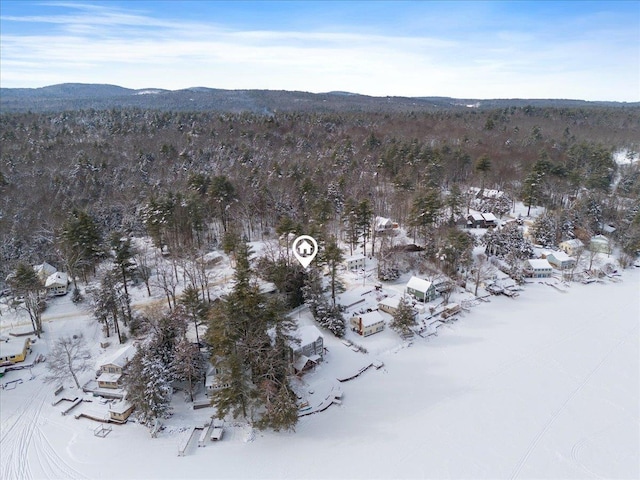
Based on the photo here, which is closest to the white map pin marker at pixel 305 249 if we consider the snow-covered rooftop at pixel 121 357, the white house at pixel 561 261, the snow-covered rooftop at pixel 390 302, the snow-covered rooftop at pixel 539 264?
the snow-covered rooftop at pixel 390 302

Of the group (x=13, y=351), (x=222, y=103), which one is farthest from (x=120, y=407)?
(x=222, y=103)

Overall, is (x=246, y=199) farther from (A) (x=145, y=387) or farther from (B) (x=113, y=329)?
(A) (x=145, y=387)

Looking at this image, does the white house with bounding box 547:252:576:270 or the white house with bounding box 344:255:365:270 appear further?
the white house with bounding box 547:252:576:270

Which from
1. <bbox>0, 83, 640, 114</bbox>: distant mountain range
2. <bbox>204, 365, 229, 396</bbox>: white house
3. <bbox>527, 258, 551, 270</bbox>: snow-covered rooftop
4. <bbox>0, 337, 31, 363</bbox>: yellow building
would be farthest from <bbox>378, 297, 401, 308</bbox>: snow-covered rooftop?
<bbox>0, 83, 640, 114</bbox>: distant mountain range

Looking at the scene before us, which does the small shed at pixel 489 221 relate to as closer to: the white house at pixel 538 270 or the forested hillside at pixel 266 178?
the forested hillside at pixel 266 178

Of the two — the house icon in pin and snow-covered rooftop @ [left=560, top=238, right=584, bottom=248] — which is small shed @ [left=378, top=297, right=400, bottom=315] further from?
snow-covered rooftop @ [left=560, top=238, right=584, bottom=248]
